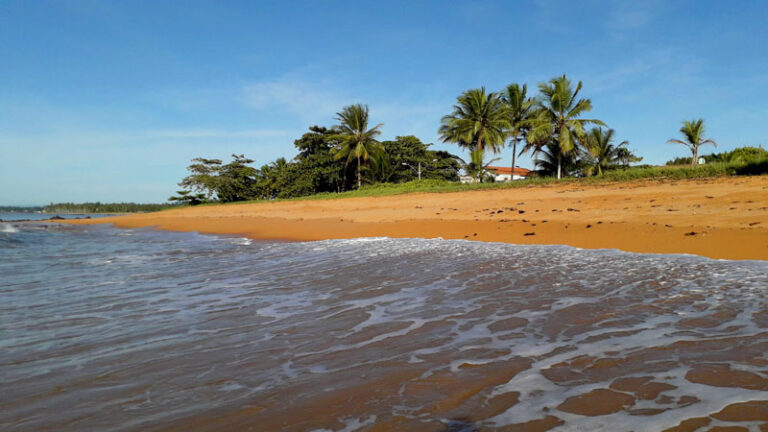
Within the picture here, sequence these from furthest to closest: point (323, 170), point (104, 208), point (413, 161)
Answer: point (104, 208) → point (413, 161) → point (323, 170)

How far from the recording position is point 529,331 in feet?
8.73

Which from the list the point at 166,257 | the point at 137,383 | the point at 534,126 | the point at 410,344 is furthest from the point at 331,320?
the point at 534,126

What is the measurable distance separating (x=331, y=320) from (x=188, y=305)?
5.10 feet

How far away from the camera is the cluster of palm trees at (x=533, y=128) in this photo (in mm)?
27266

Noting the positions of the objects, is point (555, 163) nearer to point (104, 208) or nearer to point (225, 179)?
point (225, 179)

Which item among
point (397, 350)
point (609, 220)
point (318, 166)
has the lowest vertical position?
point (397, 350)

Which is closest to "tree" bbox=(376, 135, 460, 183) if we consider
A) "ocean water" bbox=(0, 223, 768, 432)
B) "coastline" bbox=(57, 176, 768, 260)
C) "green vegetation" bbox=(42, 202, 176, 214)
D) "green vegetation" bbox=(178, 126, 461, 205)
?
"green vegetation" bbox=(178, 126, 461, 205)

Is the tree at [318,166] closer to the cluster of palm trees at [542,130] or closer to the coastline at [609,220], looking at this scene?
the cluster of palm trees at [542,130]

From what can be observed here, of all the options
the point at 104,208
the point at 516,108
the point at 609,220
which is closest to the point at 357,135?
the point at 516,108

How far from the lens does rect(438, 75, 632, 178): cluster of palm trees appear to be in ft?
89.5

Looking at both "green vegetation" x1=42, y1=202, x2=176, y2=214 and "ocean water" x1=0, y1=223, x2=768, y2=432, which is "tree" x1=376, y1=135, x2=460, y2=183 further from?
"green vegetation" x1=42, y1=202, x2=176, y2=214

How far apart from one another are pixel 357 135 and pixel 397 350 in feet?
108

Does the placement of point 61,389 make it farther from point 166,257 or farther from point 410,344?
point 166,257

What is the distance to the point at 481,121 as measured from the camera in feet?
99.7
